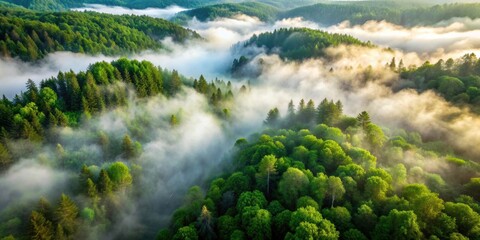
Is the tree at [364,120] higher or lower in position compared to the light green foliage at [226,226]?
higher

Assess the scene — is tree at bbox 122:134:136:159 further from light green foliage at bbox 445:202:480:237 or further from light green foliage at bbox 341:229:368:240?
light green foliage at bbox 445:202:480:237

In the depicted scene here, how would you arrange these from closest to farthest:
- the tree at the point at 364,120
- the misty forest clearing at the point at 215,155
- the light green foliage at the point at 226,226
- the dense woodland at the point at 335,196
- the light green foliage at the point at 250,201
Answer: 1. the dense woodland at the point at 335,196
2. the misty forest clearing at the point at 215,155
3. the light green foliage at the point at 226,226
4. the light green foliage at the point at 250,201
5. the tree at the point at 364,120

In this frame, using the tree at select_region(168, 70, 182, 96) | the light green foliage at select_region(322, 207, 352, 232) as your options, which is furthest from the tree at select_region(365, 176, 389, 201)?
the tree at select_region(168, 70, 182, 96)

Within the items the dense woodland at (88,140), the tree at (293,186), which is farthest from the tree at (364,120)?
the dense woodland at (88,140)

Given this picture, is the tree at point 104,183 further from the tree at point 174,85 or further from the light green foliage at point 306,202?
the tree at point 174,85

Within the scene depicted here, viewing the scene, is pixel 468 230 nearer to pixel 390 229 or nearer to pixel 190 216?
pixel 390 229

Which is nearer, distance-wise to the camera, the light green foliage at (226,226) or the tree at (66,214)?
the light green foliage at (226,226)

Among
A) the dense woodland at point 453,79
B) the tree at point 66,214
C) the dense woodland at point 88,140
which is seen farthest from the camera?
the dense woodland at point 453,79

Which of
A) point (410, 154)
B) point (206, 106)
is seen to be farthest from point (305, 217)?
point (206, 106)
